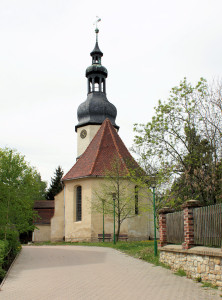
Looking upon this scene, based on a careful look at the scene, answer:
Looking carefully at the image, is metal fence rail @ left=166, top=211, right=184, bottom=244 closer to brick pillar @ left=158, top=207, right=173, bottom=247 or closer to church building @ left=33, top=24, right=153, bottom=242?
brick pillar @ left=158, top=207, right=173, bottom=247

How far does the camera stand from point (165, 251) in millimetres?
12352

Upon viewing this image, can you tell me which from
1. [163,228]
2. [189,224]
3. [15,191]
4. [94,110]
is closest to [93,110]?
[94,110]

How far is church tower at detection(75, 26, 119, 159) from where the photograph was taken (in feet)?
129

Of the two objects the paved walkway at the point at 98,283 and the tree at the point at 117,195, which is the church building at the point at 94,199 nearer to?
the tree at the point at 117,195

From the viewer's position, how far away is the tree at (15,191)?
18156 mm

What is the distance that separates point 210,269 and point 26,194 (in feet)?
41.8

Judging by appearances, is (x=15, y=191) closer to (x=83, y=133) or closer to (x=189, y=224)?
(x=189, y=224)

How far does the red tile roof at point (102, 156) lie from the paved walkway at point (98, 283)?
1697cm

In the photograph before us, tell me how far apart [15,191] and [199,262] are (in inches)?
479

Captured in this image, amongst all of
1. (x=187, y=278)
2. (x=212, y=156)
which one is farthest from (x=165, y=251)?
(x=212, y=156)

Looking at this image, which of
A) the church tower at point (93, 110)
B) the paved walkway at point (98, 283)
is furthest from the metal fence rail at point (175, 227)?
the church tower at point (93, 110)

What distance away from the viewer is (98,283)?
9266 millimetres

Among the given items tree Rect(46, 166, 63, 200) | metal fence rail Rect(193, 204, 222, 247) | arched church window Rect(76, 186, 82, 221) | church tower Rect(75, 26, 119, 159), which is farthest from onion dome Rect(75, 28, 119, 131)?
metal fence rail Rect(193, 204, 222, 247)

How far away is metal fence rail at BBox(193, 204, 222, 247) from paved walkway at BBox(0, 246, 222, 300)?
1.16m
